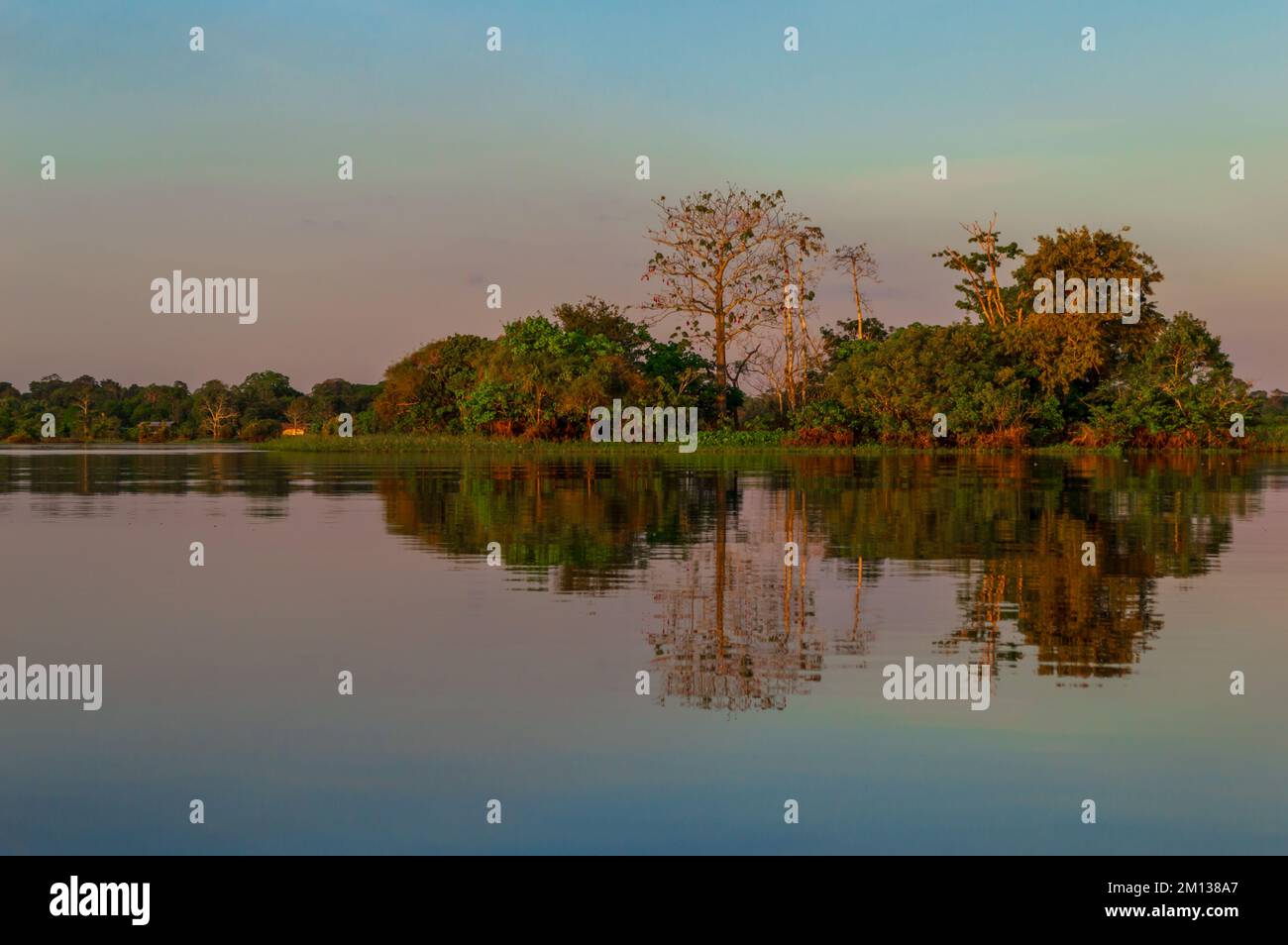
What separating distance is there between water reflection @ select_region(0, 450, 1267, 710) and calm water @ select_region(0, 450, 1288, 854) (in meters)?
0.12

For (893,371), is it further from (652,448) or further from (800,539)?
(800,539)

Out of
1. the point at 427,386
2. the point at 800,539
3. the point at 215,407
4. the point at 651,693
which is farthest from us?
the point at 215,407

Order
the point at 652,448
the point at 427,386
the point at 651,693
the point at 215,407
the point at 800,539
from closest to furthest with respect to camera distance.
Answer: the point at 651,693, the point at 800,539, the point at 652,448, the point at 427,386, the point at 215,407

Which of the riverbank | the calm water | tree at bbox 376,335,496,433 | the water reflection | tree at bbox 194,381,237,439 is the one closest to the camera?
the calm water

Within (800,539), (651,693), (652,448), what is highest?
(652,448)

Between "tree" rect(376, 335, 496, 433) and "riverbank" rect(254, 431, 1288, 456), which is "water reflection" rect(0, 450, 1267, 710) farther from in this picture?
"tree" rect(376, 335, 496, 433)

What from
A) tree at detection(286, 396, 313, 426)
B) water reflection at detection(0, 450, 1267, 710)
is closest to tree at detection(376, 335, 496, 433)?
water reflection at detection(0, 450, 1267, 710)

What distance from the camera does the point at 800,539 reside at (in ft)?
73.9

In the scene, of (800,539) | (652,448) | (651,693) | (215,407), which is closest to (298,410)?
(215,407)

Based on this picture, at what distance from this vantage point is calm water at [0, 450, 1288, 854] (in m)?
7.55

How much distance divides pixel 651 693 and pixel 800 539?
12372mm
